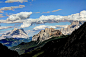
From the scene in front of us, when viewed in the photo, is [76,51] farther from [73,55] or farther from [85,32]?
[85,32]

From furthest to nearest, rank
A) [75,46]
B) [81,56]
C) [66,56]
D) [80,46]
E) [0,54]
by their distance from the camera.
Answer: [0,54] < [66,56] < [75,46] < [80,46] < [81,56]

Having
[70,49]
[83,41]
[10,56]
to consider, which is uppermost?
[83,41]

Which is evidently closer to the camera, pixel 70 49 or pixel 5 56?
pixel 70 49

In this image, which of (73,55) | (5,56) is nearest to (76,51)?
(73,55)

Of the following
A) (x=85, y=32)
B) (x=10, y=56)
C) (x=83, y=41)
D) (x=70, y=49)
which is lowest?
(x=10, y=56)

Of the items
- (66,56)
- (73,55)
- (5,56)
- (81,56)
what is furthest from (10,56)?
(81,56)

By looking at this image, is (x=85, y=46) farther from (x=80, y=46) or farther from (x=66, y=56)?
(x=66, y=56)

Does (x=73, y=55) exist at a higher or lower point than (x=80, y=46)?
lower

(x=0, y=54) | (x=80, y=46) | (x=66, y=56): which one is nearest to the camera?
(x=80, y=46)

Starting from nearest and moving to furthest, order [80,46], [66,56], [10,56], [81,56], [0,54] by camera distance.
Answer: [81,56], [80,46], [66,56], [0,54], [10,56]
